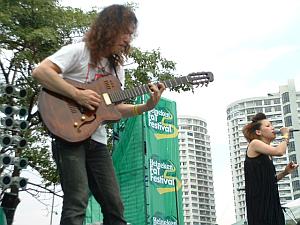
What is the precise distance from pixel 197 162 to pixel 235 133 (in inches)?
398

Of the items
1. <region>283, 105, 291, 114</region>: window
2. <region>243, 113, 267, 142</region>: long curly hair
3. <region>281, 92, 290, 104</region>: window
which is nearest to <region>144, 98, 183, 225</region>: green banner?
<region>243, 113, 267, 142</region>: long curly hair

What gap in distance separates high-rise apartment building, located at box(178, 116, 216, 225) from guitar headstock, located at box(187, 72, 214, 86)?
27595mm

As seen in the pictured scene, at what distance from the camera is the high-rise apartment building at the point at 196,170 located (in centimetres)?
3238

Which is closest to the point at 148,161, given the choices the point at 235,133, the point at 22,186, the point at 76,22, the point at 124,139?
the point at 124,139

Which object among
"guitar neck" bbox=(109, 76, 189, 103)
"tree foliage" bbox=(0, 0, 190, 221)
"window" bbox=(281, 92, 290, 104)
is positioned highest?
"window" bbox=(281, 92, 290, 104)

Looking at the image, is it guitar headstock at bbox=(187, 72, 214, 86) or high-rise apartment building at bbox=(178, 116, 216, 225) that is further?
high-rise apartment building at bbox=(178, 116, 216, 225)

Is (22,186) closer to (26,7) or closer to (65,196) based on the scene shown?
(26,7)

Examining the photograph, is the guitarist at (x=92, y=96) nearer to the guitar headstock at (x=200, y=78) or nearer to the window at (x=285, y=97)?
the guitar headstock at (x=200, y=78)

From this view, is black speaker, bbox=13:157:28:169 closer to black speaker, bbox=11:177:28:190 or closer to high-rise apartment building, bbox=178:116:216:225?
black speaker, bbox=11:177:28:190

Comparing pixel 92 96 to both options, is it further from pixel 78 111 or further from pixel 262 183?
pixel 262 183

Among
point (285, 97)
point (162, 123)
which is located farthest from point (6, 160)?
point (285, 97)

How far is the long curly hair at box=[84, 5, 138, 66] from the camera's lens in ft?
9.16

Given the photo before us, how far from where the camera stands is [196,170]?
33062 mm

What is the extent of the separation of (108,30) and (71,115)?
52 cm
